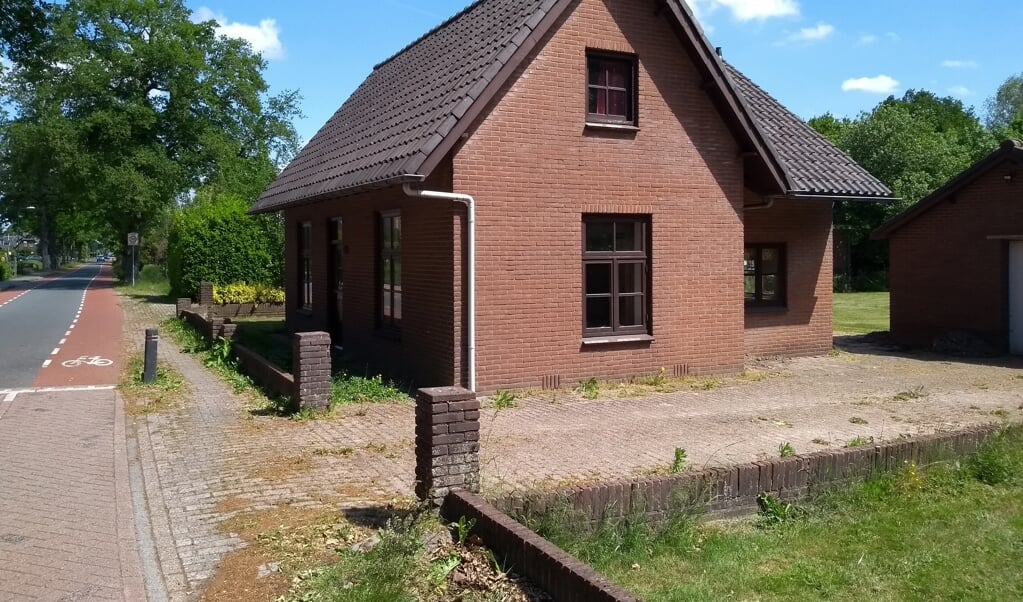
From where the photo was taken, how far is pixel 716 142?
14094 mm

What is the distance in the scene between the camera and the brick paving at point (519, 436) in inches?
288

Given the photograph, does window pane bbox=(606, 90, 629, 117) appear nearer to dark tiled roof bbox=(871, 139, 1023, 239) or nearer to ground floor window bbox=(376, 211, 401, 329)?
ground floor window bbox=(376, 211, 401, 329)

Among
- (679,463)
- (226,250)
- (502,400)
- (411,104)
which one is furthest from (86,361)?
(226,250)

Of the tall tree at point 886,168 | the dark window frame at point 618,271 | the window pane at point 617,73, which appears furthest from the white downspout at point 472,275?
the tall tree at point 886,168

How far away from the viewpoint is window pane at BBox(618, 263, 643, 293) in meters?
13.5

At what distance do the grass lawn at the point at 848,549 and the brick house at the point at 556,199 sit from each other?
19.0 feet

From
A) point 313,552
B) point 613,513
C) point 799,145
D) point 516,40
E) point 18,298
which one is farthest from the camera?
point 18,298

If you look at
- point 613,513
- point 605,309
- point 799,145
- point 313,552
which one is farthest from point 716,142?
point 313,552

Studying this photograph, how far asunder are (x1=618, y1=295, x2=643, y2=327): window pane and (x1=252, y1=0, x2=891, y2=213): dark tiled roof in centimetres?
313

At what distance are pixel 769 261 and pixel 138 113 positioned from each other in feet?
129

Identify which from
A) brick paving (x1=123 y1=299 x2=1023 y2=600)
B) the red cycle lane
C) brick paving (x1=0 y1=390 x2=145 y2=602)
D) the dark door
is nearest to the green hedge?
the red cycle lane

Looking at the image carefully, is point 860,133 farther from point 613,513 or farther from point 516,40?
point 613,513

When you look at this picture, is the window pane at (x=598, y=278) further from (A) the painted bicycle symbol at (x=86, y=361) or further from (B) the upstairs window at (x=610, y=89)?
(A) the painted bicycle symbol at (x=86, y=361)

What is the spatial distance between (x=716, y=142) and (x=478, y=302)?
16.1 feet
